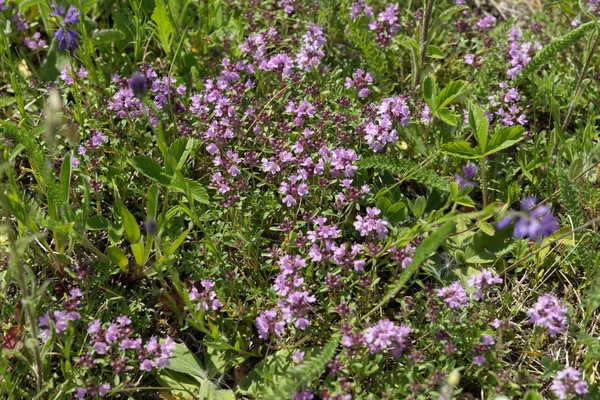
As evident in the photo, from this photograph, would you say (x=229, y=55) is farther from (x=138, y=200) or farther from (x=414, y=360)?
(x=414, y=360)

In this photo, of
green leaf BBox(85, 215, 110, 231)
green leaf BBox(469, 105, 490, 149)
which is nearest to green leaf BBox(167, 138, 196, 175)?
green leaf BBox(85, 215, 110, 231)

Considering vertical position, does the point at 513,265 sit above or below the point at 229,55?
below

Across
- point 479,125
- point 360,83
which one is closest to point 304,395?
point 479,125

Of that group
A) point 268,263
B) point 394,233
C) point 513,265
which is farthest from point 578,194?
point 268,263

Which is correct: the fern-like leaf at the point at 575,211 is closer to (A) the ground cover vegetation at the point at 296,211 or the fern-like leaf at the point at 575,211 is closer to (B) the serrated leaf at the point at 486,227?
(A) the ground cover vegetation at the point at 296,211

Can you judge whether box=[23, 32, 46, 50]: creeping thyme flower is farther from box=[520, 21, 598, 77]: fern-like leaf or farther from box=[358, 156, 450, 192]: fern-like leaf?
box=[520, 21, 598, 77]: fern-like leaf

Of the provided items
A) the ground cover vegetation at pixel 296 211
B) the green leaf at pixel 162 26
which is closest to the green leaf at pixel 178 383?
the ground cover vegetation at pixel 296 211

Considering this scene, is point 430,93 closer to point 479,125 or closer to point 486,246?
point 479,125
